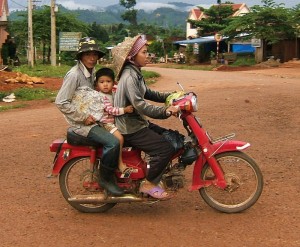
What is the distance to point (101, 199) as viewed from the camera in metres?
4.72

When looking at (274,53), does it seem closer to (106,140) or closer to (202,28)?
(202,28)

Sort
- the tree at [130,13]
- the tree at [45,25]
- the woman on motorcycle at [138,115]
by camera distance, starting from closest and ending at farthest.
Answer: the woman on motorcycle at [138,115], the tree at [45,25], the tree at [130,13]

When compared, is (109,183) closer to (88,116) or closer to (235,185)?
(88,116)

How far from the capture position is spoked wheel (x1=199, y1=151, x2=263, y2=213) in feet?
15.1

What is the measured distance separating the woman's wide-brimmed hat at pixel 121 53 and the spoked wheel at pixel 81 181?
951mm

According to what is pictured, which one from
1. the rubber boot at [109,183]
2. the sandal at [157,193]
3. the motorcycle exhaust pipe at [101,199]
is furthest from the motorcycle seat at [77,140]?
the sandal at [157,193]

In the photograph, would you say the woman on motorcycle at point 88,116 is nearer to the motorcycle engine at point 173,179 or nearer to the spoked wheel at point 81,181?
the spoked wheel at point 81,181

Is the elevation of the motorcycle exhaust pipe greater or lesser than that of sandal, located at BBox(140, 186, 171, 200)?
lesser

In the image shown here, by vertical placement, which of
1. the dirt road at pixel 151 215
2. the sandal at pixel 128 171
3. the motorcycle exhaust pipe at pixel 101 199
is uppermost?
the sandal at pixel 128 171

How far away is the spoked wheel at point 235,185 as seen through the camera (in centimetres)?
461

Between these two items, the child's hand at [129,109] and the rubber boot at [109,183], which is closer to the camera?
the child's hand at [129,109]

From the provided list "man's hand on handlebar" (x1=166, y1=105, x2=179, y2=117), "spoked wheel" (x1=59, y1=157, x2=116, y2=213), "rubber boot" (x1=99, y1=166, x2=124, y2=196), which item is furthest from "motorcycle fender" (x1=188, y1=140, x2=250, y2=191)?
"spoked wheel" (x1=59, y1=157, x2=116, y2=213)

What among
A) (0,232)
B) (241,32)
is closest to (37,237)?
(0,232)

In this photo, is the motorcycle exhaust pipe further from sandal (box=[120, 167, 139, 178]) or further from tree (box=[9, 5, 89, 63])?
tree (box=[9, 5, 89, 63])
